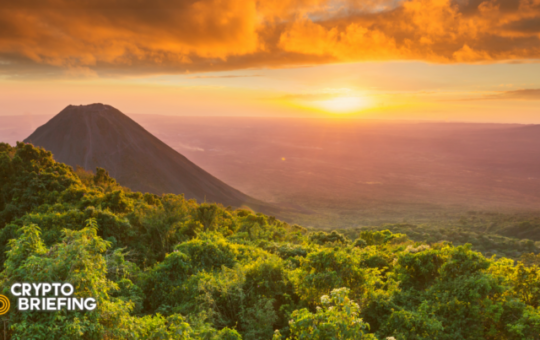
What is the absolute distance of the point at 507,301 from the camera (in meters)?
11.5

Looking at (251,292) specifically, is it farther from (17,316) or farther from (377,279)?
(17,316)

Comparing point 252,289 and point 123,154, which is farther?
point 123,154

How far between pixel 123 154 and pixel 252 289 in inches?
3479

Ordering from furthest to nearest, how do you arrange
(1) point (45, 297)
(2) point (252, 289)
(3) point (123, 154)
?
(3) point (123, 154), (2) point (252, 289), (1) point (45, 297)

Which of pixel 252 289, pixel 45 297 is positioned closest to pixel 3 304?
pixel 45 297

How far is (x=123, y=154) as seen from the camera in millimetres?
88625

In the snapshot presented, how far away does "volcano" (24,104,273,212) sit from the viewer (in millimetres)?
82875

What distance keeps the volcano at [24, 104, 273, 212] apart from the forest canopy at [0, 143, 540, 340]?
61.2m

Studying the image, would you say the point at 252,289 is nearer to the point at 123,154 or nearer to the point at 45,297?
the point at 45,297

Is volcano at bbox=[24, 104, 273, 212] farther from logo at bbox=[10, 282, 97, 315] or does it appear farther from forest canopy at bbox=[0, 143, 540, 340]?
logo at bbox=[10, 282, 97, 315]

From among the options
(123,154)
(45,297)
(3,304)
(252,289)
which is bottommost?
(252,289)

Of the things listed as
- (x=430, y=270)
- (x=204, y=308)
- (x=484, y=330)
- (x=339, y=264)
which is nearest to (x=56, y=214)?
(x=204, y=308)

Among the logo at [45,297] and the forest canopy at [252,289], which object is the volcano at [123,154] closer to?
the forest canopy at [252,289]

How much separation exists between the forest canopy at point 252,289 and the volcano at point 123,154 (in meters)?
61.2
